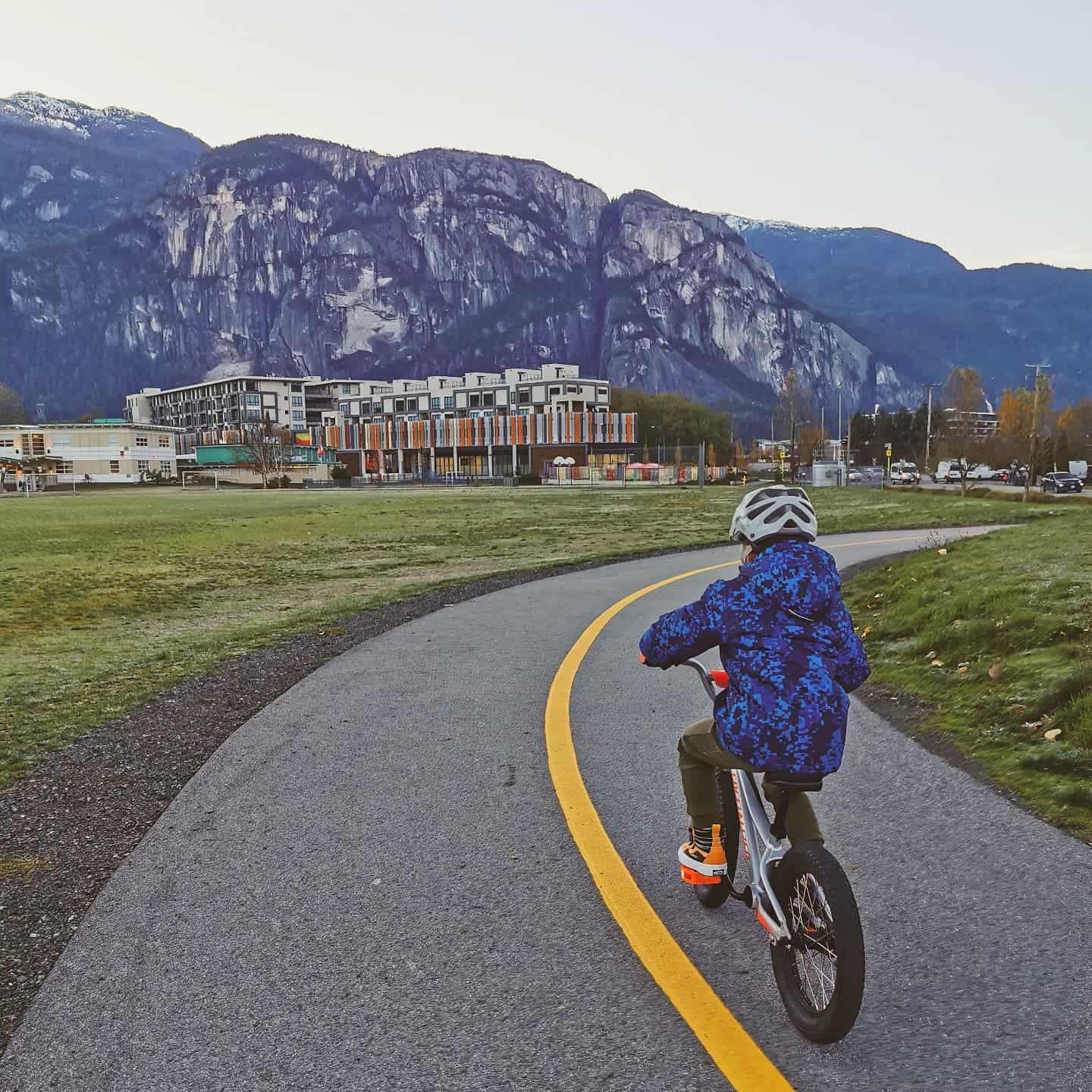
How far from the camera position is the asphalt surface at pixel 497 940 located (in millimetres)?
2570

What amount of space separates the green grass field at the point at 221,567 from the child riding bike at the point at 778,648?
4759mm

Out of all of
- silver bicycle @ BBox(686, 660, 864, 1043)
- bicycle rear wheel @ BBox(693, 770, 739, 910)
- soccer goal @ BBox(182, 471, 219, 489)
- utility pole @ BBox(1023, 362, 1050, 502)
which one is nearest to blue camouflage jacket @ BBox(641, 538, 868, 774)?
silver bicycle @ BBox(686, 660, 864, 1043)

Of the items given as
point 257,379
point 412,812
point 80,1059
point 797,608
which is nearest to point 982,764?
point 797,608

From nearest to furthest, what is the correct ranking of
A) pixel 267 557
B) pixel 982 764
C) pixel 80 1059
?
pixel 80 1059, pixel 982 764, pixel 267 557

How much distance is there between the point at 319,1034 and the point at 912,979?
6.55 feet

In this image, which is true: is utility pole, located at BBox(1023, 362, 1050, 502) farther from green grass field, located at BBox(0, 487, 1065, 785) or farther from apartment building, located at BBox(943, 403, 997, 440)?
apartment building, located at BBox(943, 403, 997, 440)

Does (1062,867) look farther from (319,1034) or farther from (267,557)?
(267,557)

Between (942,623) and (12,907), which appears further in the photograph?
(942,623)

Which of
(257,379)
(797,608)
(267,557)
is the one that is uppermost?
(257,379)

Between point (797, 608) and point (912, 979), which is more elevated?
point (797, 608)

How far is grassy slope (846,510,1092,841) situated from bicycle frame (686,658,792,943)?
1973 mm

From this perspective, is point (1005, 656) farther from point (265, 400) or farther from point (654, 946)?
point (265, 400)

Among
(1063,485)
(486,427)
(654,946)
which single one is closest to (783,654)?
(654,946)

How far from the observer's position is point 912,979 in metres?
2.97
